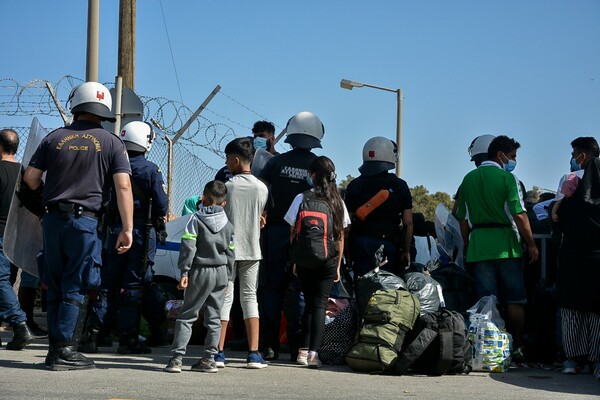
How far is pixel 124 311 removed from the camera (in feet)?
28.2

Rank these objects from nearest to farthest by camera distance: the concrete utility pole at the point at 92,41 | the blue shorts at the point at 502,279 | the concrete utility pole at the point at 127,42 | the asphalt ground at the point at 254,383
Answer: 1. the asphalt ground at the point at 254,383
2. the blue shorts at the point at 502,279
3. the concrete utility pole at the point at 92,41
4. the concrete utility pole at the point at 127,42

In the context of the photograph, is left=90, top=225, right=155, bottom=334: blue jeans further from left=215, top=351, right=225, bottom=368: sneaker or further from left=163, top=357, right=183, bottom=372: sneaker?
left=163, top=357, right=183, bottom=372: sneaker

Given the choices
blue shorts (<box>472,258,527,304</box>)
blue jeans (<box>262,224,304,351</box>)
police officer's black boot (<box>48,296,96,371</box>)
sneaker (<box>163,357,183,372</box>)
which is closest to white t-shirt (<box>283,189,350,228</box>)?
blue jeans (<box>262,224,304,351</box>)

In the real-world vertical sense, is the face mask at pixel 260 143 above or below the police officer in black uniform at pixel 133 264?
above

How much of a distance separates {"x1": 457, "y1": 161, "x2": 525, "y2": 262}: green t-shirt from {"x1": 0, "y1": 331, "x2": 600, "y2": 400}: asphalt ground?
1116 millimetres

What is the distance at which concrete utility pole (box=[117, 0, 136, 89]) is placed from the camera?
43.0ft

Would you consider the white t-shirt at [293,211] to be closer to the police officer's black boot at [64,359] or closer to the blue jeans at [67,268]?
the blue jeans at [67,268]

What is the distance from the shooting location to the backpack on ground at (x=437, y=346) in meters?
7.65

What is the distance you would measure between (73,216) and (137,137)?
186 centimetres

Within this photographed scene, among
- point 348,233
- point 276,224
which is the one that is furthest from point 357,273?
point 276,224

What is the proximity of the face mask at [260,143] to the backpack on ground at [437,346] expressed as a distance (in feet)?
8.72

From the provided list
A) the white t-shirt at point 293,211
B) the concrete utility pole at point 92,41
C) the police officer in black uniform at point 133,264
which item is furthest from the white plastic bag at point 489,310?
the concrete utility pole at point 92,41

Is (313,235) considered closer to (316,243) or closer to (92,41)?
(316,243)

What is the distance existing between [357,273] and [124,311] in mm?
2226
